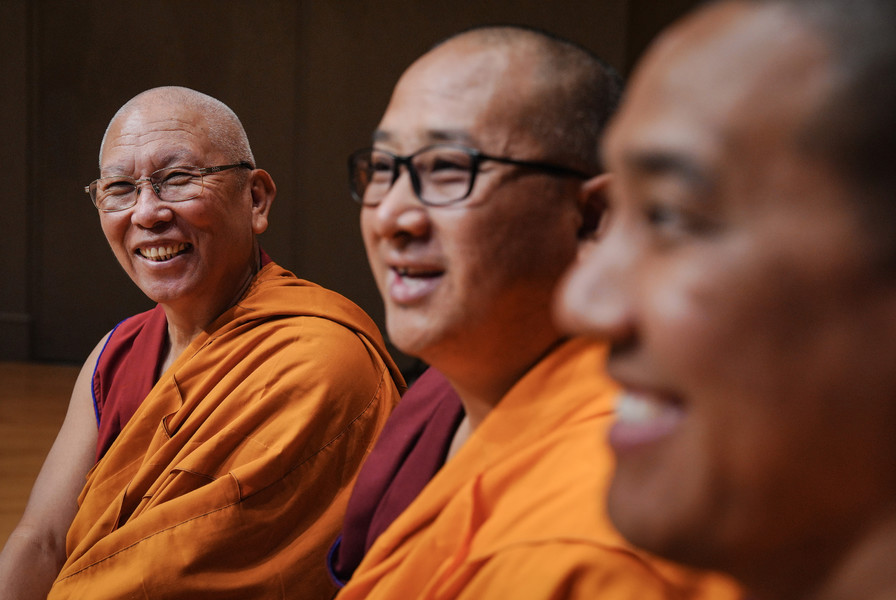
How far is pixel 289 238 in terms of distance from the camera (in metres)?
6.20

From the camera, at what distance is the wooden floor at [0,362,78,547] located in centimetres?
346

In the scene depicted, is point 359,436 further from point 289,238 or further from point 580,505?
point 289,238

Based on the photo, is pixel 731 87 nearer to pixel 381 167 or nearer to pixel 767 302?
pixel 767 302

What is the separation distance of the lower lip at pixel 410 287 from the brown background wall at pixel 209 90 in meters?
5.07

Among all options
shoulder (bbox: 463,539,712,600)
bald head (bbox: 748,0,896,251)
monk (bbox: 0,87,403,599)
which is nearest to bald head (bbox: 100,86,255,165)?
monk (bbox: 0,87,403,599)

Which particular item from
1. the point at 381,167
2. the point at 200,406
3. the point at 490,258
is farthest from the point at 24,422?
the point at 490,258

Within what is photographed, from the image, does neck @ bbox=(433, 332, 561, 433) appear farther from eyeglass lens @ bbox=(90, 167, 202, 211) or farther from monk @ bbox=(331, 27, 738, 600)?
eyeglass lens @ bbox=(90, 167, 202, 211)

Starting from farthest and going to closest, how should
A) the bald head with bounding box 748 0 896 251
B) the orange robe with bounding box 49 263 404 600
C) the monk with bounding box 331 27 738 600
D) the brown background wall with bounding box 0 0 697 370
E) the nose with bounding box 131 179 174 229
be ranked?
the brown background wall with bounding box 0 0 697 370, the nose with bounding box 131 179 174 229, the orange robe with bounding box 49 263 404 600, the monk with bounding box 331 27 738 600, the bald head with bounding box 748 0 896 251

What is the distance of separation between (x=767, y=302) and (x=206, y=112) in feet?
6.09

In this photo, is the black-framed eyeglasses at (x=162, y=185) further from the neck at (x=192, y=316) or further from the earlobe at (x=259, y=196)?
the neck at (x=192, y=316)

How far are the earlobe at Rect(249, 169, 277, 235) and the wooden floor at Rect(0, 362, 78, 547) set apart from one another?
1.59 m

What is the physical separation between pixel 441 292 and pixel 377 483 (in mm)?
473

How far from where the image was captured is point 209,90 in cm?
604

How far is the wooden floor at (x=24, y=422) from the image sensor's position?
3.46 meters
